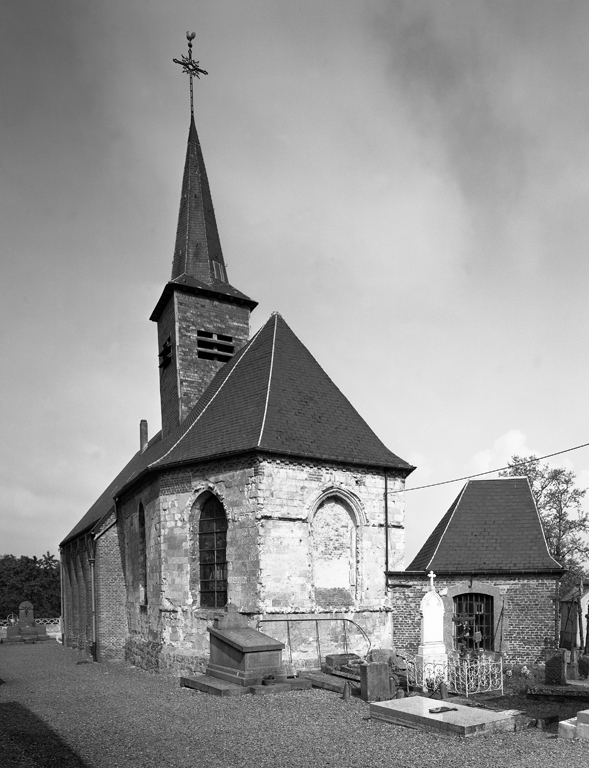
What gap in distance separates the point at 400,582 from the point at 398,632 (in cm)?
119

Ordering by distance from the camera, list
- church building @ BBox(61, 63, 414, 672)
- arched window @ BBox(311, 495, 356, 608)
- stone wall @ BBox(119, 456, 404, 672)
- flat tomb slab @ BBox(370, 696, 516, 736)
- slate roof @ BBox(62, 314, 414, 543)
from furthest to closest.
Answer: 1. slate roof @ BBox(62, 314, 414, 543)
2. arched window @ BBox(311, 495, 356, 608)
3. church building @ BBox(61, 63, 414, 672)
4. stone wall @ BBox(119, 456, 404, 672)
5. flat tomb slab @ BBox(370, 696, 516, 736)

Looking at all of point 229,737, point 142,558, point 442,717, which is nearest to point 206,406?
point 142,558

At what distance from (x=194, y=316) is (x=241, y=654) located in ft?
39.0

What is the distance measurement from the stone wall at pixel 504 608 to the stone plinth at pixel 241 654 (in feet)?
13.4

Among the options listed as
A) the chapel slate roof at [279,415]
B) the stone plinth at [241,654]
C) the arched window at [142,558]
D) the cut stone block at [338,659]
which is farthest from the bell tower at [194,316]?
the cut stone block at [338,659]

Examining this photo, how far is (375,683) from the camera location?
446 inches

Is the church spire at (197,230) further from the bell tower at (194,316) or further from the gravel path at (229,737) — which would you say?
the gravel path at (229,737)

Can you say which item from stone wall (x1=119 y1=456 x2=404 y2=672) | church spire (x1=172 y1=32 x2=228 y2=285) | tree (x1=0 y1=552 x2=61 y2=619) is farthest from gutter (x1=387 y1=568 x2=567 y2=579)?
tree (x1=0 y1=552 x2=61 y2=619)

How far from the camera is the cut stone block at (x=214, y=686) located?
39.6 feet

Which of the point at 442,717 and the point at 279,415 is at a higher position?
the point at 279,415

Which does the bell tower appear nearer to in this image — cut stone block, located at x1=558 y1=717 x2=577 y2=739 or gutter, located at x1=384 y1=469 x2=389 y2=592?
gutter, located at x1=384 y1=469 x2=389 y2=592

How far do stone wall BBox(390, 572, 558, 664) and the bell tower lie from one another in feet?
28.5

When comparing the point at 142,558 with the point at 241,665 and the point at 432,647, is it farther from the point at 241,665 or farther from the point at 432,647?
the point at 432,647

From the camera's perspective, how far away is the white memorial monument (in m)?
12.6
